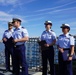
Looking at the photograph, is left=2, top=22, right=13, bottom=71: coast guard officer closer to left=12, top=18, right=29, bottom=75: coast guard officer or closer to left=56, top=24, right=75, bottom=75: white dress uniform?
left=12, top=18, right=29, bottom=75: coast guard officer

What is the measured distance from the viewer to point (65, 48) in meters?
7.23

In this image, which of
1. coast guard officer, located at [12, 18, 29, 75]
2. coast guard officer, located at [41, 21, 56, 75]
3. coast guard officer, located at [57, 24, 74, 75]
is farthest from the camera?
coast guard officer, located at [41, 21, 56, 75]

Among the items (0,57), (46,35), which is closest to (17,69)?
(46,35)

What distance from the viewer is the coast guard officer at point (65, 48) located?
709 centimetres

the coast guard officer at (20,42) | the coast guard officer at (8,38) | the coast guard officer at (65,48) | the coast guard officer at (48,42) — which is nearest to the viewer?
the coast guard officer at (65,48)

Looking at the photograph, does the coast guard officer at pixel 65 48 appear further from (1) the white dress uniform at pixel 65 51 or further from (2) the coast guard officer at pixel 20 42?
(2) the coast guard officer at pixel 20 42

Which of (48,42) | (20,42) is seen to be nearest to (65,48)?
(48,42)

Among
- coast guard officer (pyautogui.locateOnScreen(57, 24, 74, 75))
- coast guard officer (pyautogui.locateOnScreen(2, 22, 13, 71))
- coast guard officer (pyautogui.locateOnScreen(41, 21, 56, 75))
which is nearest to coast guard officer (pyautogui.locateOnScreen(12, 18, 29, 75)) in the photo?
coast guard officer (pyautogui.locateOnScreen(41, 21, 56, 75))

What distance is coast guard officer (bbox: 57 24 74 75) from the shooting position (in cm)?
709

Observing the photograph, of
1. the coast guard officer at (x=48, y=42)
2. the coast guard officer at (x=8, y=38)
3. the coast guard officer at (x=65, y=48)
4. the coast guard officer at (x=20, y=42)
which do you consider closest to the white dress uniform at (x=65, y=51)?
the coast guard officer at (x=65, y=48)

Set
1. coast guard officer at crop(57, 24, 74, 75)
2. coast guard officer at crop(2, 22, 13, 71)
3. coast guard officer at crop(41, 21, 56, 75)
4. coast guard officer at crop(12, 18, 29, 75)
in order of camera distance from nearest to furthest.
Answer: coast guard officer at crop(57, 24, 74, 75), coast guard officer at crop(12, 18, 29, 75), coast guard officer at crop(41, 21, 56, 75), coast guard officer at crop(2, 22, 13, 71)

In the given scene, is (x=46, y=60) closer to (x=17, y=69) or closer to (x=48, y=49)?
(x=48, y=49)

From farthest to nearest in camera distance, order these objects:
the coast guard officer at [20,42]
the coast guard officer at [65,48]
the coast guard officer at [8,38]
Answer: the coast guard officer at [8,38]
the coast guard officer at [20,42]
the coast guard officer at [65,48]

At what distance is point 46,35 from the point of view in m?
7.91
